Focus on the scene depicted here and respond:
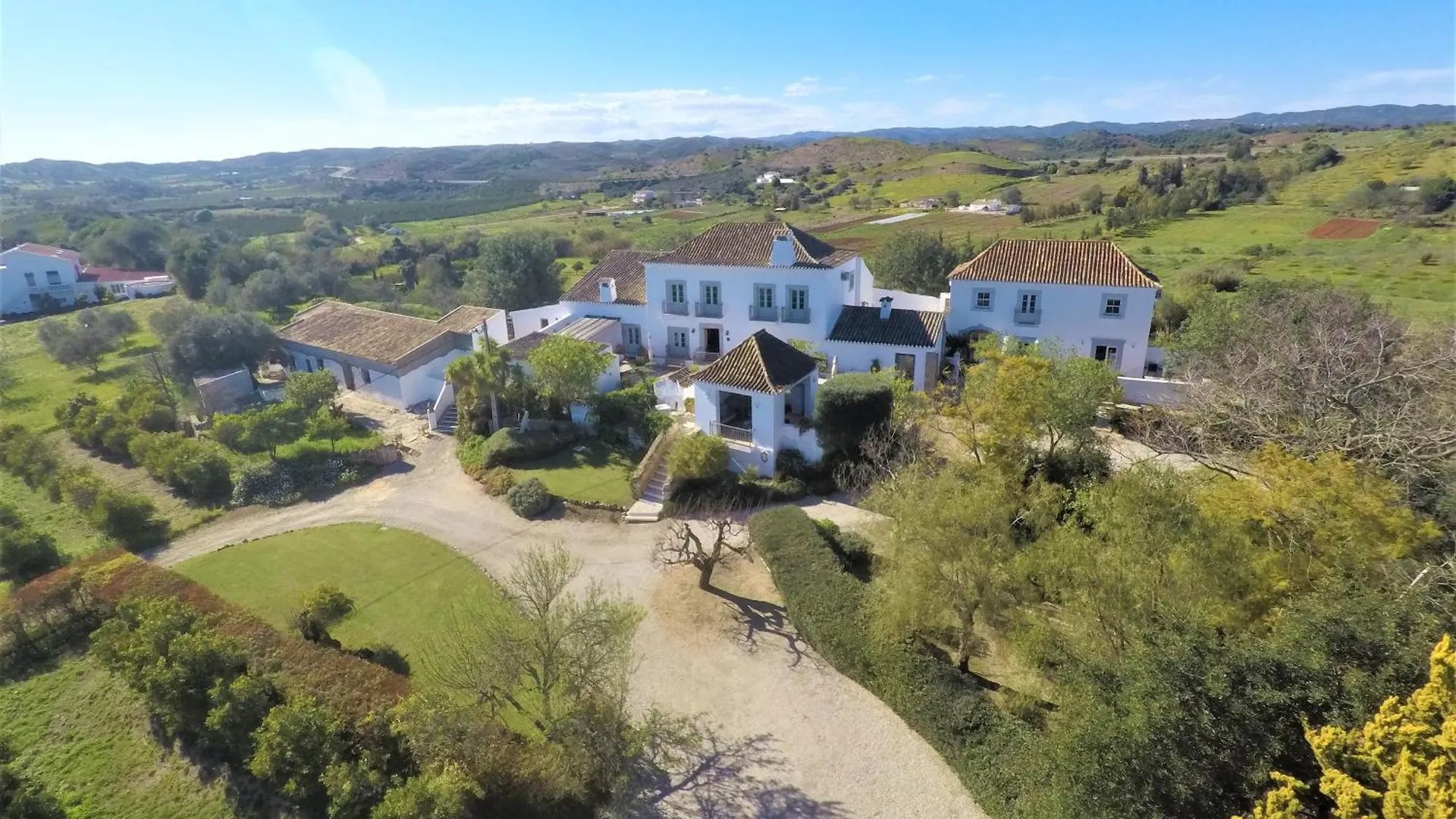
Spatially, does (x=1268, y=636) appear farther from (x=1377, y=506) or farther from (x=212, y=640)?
(x=212, y=640)

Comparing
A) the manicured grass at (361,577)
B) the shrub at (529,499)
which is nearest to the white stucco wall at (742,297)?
the shrub at (529,499)

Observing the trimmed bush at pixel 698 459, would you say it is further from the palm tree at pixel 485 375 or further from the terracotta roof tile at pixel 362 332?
the terracotta roof tile at pixel 362 332

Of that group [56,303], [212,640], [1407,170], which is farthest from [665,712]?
[1407,170]

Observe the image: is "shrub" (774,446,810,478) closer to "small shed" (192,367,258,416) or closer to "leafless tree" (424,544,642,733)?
"leafless tree" (424,544,642,733)

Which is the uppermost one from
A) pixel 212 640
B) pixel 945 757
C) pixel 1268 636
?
pixel 1268 636

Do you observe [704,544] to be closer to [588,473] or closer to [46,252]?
[588,473]
